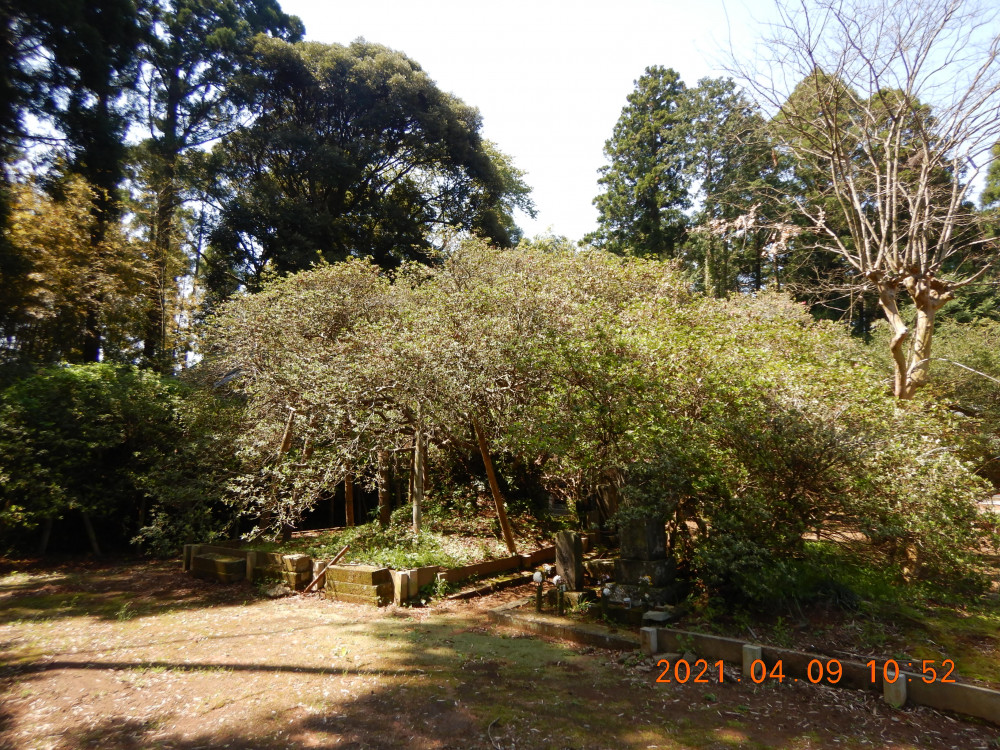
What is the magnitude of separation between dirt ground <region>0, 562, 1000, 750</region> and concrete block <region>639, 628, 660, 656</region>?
0.16 m

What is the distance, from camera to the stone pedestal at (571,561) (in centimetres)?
758

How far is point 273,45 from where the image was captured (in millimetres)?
21453

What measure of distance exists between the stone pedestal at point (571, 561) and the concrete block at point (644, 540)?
847 mm

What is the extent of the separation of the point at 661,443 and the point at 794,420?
137 centimetres

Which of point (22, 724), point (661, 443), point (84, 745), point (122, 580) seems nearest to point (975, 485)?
point (661, 443)

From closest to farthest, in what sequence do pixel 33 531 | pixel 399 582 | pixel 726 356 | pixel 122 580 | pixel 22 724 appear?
pixel 22 724, pixel 726 356, pixel 399 582, pixel 122 580, pixel 33 531

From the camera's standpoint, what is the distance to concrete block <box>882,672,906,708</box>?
4.46 metres

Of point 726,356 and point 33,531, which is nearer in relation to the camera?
point 726,356

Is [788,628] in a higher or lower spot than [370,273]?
lower

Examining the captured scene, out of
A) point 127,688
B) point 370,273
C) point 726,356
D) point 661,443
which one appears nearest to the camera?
point 127,688

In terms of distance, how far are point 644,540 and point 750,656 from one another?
1842mm

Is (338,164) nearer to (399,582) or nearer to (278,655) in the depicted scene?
(399,582)
